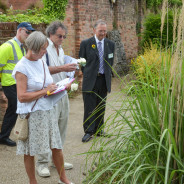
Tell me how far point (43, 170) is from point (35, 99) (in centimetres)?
126

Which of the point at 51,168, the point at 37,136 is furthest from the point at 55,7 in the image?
the point at 37,136

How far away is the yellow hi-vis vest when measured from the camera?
498 cm

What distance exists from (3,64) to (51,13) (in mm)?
4097

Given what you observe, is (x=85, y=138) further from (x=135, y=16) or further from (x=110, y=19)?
(x=135, y=16)

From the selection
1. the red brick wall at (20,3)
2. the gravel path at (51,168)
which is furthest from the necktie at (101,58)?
the red brick wall at (20,3)

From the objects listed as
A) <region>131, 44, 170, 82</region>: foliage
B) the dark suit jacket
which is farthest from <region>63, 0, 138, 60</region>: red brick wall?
the dark suit jacket

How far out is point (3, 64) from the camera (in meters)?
5.01

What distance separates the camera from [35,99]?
3.36 meters

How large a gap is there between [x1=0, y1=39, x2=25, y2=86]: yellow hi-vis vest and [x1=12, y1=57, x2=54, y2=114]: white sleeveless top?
1654 millimetres

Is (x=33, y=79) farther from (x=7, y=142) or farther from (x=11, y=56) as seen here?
(x=7, y=142)

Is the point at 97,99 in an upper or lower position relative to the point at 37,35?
lower

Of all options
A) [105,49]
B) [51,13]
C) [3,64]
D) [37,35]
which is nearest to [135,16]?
[51,13]

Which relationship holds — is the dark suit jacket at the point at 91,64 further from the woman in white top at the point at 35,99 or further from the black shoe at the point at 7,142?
the woman in white top at the point at 35,99

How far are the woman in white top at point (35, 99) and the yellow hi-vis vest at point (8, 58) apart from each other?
164 centimetres
